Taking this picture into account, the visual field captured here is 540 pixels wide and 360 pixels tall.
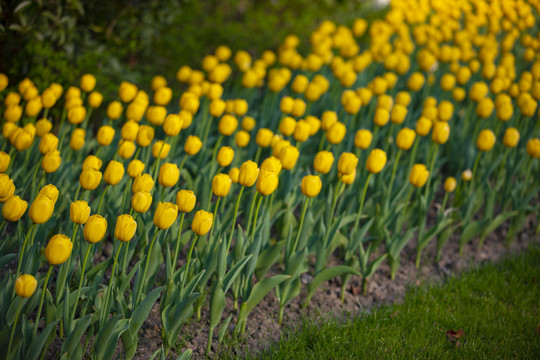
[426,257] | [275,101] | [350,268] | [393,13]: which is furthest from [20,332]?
[393,13]

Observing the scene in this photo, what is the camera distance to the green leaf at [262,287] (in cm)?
253

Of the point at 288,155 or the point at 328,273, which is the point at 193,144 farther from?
the point at 328,273

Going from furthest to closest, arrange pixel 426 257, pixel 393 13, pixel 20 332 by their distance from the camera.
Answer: pixel 393 13 → pixel 426 257 → pixel 20 332

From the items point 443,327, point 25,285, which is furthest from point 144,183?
point 443,327

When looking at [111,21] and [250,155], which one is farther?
[111,21]

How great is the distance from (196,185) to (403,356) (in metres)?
1.44

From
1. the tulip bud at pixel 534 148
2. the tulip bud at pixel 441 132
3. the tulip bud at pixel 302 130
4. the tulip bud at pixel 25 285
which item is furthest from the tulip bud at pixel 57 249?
the tulip bud at pixel 534 148

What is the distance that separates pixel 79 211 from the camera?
211 centimetres

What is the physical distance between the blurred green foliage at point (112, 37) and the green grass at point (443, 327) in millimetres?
2542

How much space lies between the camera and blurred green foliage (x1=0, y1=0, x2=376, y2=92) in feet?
12.5

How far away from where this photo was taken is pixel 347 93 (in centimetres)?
383

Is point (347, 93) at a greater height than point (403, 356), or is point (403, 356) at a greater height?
point (347, 93)

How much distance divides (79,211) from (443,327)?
1.88m

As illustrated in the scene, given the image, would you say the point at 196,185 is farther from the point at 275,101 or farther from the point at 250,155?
the point at 275,101
